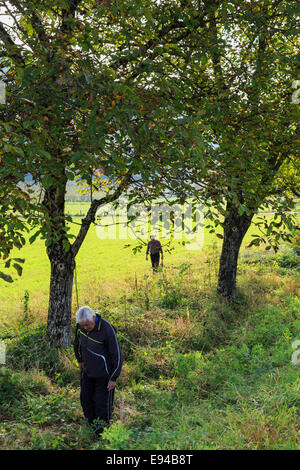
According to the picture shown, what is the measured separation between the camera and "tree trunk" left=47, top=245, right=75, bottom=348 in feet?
27.4

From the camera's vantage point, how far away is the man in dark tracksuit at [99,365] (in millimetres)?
5227

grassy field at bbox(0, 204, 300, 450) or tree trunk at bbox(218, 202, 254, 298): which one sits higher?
tree trunk at bbox(218, 202, 254, 298)

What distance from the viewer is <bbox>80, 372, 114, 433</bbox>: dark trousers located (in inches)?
209

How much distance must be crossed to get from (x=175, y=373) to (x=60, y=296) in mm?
3120

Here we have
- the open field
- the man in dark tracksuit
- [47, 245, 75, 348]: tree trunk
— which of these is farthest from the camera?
[47, 245, 75, 348]: tree trunk

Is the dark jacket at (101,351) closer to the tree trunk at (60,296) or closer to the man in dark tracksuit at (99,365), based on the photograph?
the man in dark tracksuit at (99,365)

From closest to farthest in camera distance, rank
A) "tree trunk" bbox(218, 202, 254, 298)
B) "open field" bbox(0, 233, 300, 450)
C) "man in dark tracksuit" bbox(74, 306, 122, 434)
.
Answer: "open field" bbox(0, 233, 300, 450)
"man in dark tracksuit" bbox(74, 306, 122, 434)
"tree trunk" bbox(218, 202, 254, 298)

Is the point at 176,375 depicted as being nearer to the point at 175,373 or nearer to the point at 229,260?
the point at 175,373

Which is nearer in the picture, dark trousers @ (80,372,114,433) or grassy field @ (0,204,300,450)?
grassy field @ (0,204,300,450)

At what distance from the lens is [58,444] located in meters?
4.53

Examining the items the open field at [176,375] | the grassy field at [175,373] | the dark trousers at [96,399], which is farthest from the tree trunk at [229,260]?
the dark trousers at [96,399]

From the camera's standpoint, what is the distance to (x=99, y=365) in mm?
5230

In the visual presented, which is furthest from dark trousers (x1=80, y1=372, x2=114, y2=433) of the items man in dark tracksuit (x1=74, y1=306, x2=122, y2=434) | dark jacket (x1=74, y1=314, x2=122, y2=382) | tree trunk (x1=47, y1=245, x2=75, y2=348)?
tree trunk (x1=47, y1=245, x2=75, y2=348)

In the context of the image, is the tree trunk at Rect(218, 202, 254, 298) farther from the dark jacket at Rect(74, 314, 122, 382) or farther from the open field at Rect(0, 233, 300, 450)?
the dark jacket at Rect(74, 314, 122, 382)
